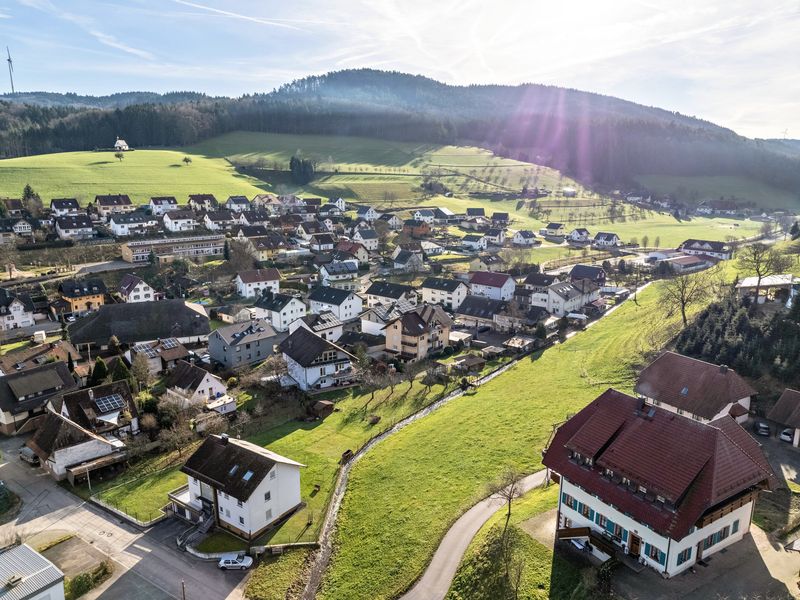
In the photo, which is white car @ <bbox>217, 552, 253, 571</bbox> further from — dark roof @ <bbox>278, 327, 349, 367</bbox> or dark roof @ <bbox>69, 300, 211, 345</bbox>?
dark roof @ <bbox>69, 300, 211, 345</bbox>

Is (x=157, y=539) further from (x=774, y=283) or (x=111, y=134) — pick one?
(x=111, y=134)

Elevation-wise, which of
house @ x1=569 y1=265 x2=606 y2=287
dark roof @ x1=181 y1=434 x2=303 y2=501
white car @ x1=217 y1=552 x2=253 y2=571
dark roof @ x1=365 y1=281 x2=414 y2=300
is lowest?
white car @ x1=217 y1=552 x2=253 y2=571

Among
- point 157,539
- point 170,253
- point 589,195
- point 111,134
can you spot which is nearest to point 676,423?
point 157,539

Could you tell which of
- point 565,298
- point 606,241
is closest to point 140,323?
point 565,298

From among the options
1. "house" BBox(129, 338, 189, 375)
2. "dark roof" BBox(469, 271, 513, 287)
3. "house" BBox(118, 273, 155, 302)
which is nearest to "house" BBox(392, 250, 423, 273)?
"dark roof" BBox(469, 271, 513, 287)

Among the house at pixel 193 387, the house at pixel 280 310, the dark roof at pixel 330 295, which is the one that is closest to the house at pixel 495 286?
the dark roof at pixel 330 295
